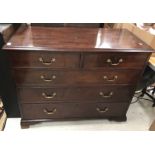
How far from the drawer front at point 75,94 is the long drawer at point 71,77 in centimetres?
6

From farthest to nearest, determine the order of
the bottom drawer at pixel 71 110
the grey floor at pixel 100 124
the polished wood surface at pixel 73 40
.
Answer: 1. the grey floor at pixel 100 124
2. the bottom drawer at pixel 71 110
3. the polished wood surface at pixel 73 40

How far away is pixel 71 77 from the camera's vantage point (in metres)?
1.17

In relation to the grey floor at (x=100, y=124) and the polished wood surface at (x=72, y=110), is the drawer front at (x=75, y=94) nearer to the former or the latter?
the polished wood surface at (x=72, y=110)

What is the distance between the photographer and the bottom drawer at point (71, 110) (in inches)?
52.6

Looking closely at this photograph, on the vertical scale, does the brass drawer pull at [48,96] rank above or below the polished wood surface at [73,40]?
below

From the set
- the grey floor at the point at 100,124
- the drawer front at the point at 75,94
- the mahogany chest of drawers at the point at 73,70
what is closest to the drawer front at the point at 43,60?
the mahogany chest of drawers at the point at 73,70

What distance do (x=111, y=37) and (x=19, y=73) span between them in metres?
0.73

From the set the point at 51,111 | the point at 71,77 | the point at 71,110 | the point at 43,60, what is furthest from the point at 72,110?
the point at 43,60

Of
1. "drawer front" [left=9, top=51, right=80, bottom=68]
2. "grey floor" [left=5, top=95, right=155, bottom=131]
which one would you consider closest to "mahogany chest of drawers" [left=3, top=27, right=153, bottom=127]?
"drawer front" [left=9, top=51, right=80, bottom=68]

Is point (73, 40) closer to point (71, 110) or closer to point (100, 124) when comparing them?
point (71, 110)

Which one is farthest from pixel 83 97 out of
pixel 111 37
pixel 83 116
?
pixel 111 37

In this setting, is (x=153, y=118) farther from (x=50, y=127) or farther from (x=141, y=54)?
(x=50, y=127)

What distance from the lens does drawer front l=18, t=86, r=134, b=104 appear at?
4.05 ft

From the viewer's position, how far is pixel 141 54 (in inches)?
43.7
